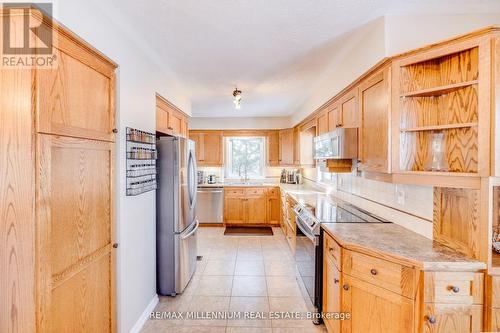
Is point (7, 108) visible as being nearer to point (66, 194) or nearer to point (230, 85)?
point (66, 194)

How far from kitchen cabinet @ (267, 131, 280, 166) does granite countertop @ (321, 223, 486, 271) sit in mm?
3766

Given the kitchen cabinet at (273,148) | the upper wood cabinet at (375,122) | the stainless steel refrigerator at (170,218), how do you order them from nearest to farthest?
the upper wood cabinet at (375,122) < the stainless steel refrigerator at (170,218) < the kitchen cabinet at (273,148)

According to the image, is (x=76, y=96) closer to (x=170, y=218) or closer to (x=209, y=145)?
(x=170, y=218)

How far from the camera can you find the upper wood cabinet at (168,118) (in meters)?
2.86

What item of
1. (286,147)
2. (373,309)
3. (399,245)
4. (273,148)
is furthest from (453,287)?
(273,148)

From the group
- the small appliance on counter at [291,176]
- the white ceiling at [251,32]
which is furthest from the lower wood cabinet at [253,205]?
the white ceiling at [251,32]

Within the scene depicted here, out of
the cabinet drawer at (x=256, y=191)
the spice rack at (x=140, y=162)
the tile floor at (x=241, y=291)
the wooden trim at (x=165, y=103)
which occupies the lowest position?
the tile floor at (x=241, y=291)

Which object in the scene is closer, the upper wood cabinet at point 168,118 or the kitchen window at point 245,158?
the upper wood cabinet at point 168,118

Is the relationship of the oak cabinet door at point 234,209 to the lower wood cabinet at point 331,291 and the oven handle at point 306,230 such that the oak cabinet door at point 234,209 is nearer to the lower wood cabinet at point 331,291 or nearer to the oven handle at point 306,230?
the oven handle at point 306,230

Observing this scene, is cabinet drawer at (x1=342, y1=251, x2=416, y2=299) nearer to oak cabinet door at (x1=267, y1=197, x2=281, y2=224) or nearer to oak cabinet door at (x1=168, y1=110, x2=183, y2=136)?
oak cabinet door at (x1=168, y1=110, x2=183, y2=136)

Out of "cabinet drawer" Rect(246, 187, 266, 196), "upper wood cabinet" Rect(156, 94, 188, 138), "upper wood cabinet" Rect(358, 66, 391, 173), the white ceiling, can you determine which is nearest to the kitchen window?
"cabinet drawer" Rect(246, 187, 266, 196)

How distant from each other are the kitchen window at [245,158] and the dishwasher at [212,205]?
766mm

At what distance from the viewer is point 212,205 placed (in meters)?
5.52

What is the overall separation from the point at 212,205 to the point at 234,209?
0.49 metres
